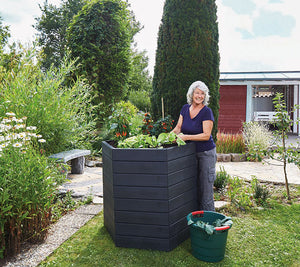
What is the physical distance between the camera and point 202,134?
3023 millimetres

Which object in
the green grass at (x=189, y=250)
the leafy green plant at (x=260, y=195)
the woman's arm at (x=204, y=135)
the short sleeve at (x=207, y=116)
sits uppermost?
the short sleeve at (x=207, y=116)

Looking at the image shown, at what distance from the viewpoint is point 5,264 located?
248cm

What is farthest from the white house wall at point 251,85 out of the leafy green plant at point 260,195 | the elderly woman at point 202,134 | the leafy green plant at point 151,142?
the leafy green plant at point 151,142

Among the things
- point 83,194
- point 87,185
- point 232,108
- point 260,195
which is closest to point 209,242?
point 260,195

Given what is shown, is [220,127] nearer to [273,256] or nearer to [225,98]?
[225,98]

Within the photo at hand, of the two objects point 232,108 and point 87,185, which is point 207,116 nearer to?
point 87,185

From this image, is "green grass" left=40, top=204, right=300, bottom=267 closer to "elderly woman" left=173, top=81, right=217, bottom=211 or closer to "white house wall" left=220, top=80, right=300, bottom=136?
"elderly woman" left=173, top=81, right=217, bottom=211

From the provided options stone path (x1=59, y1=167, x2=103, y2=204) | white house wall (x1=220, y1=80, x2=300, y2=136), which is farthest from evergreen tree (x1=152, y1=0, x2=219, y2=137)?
white house wall (x1=220, y1=80, x2=300, y2=136)

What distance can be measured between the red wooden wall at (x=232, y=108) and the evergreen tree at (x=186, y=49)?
832cm

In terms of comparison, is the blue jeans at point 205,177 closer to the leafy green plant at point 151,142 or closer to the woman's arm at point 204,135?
the woman's arm at point 204,135

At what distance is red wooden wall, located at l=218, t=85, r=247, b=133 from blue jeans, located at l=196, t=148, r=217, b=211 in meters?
9.55

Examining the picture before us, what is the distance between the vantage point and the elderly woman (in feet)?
10.0

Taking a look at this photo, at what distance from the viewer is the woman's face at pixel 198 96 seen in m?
3.11

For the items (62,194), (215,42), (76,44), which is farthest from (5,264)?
(76,44)
